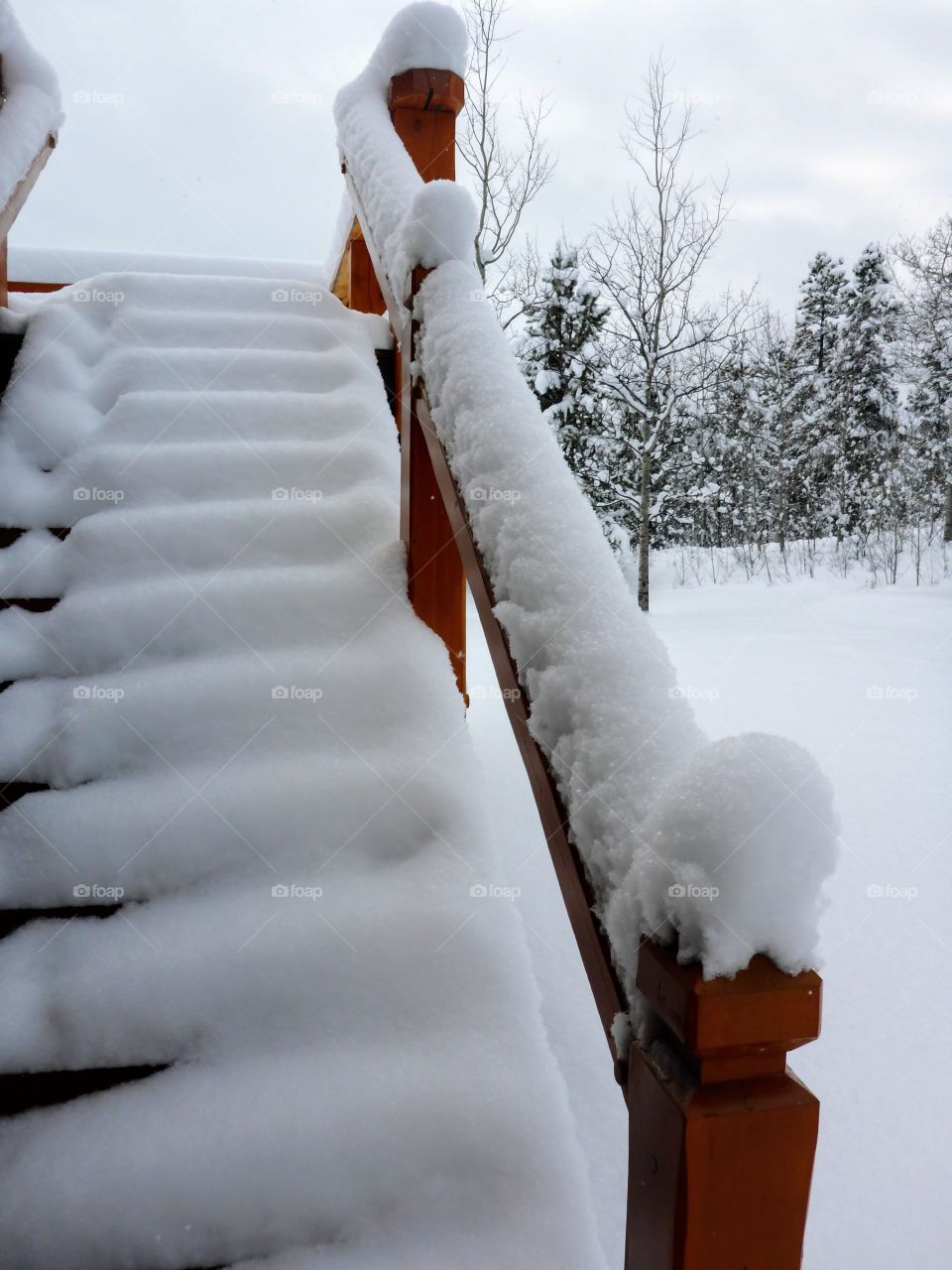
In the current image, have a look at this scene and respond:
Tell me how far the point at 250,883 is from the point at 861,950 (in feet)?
6.49

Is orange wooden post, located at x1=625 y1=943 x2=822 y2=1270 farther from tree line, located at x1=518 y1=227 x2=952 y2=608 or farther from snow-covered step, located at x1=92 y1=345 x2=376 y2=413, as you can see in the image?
tree line, located at x1=518 y1=227 x2=952 y2=608

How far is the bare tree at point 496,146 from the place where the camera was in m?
10.8

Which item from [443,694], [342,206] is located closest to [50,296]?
[342,206]

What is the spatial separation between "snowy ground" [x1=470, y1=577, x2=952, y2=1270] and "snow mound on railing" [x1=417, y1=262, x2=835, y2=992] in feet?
4.23

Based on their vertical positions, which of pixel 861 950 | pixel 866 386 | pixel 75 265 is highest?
pixel 866 386

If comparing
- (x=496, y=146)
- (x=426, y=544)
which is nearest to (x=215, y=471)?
(x=426, y=544)

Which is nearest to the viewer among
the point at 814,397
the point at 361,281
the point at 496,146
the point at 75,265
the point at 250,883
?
the point at 250,883

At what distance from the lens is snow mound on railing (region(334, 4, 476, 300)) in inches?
69.2

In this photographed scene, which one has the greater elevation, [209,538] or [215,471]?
[215,471]

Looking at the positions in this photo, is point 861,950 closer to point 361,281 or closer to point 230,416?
point 230,416

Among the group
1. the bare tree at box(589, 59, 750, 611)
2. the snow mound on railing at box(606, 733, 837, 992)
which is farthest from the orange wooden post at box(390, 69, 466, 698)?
the bare tree at box(589, 59, 750, 611)

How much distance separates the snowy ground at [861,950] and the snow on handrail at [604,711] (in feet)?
4.25

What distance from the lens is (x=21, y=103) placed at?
2430mm

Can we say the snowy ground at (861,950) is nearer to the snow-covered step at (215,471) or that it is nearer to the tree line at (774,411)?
the snow-covered step at (215,471)
